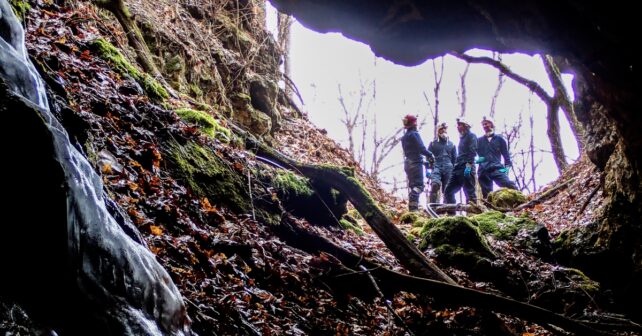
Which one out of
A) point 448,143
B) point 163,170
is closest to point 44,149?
point 163,170

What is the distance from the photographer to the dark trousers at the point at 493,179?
1248cm

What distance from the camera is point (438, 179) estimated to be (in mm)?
12664

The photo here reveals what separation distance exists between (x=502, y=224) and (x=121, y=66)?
8.42 metres

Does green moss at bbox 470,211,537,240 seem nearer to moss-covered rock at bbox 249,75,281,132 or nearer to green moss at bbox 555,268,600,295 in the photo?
green moss at bbox 555,268,600,295

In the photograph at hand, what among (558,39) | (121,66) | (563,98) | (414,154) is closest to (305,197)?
(121,66)

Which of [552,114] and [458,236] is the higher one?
[552,114]

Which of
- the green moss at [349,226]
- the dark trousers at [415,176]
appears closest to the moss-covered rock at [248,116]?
the green moss at [349,226]

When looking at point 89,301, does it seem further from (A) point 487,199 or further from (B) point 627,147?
(A) point 487,199

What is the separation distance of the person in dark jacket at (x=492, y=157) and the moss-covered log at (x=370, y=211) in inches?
251

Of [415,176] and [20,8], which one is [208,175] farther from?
[415,176]

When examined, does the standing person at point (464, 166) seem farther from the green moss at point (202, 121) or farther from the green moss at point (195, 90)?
the green moss at point (195, 90)

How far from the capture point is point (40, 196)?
2.47m

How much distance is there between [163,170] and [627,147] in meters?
6.00

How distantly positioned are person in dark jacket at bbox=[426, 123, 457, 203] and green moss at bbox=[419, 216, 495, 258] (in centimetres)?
440
